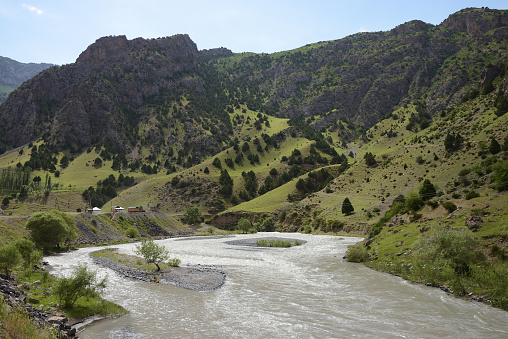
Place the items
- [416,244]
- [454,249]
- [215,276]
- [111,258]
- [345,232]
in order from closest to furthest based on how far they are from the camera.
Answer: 1. [454,249]
2. [416,244]
3. [215,276]
4. [111,258]
5. [345,232]

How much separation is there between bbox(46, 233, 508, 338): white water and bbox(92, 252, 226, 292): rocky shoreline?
140 cm

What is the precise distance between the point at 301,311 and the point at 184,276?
1710 cm

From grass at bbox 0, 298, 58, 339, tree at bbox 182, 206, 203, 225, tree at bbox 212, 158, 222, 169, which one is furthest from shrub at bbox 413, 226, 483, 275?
tree at bbox 212, 158, 222, 169

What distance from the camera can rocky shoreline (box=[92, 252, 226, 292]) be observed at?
29.9m

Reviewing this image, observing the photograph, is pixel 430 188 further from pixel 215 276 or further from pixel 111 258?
pixel 111 258

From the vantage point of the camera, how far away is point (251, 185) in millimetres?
176750

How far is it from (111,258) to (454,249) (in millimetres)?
43750

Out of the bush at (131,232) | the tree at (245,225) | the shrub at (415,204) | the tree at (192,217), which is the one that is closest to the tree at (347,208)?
the tree at (245,225)

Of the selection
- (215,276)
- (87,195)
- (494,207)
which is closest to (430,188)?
(494,207)

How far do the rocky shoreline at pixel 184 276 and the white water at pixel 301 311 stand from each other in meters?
1.40

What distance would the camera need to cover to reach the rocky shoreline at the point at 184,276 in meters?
29.9

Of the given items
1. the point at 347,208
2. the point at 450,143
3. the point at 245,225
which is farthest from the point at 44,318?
the point at 245,225

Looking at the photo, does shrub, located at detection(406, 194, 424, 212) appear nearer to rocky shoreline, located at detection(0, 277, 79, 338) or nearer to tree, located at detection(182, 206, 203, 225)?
rocky shoreline, located at detection(0, 277, 79, 338)

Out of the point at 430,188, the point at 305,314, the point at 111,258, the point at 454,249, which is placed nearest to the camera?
the point at 305,314
